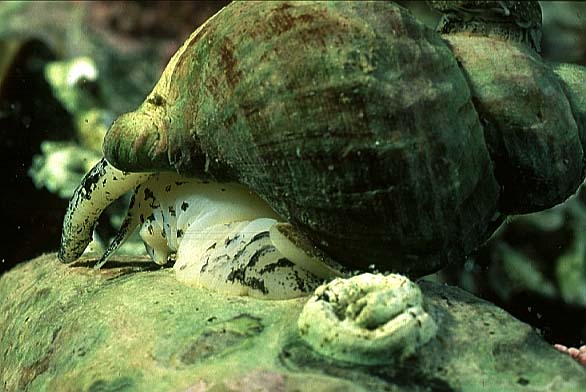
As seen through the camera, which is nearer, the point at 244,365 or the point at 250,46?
the point at 244,365

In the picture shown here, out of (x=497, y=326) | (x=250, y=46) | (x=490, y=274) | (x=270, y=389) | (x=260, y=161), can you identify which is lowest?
(x=490, y=274)

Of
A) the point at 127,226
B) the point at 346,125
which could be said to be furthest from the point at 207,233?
the point at 346,125

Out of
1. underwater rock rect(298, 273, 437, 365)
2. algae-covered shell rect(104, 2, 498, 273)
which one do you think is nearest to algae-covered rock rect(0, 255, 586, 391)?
underwater rock rect(298, 273, 437, 365)

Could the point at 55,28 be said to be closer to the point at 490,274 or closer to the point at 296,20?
the point at 490,274

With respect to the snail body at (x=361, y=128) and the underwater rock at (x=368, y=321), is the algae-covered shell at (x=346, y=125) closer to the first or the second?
the snail body at (x=361, y=128)

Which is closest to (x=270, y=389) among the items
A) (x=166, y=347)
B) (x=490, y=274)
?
(x=166, y=347)

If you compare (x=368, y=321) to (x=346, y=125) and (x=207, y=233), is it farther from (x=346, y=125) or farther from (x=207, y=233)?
(x=207, y=233)
